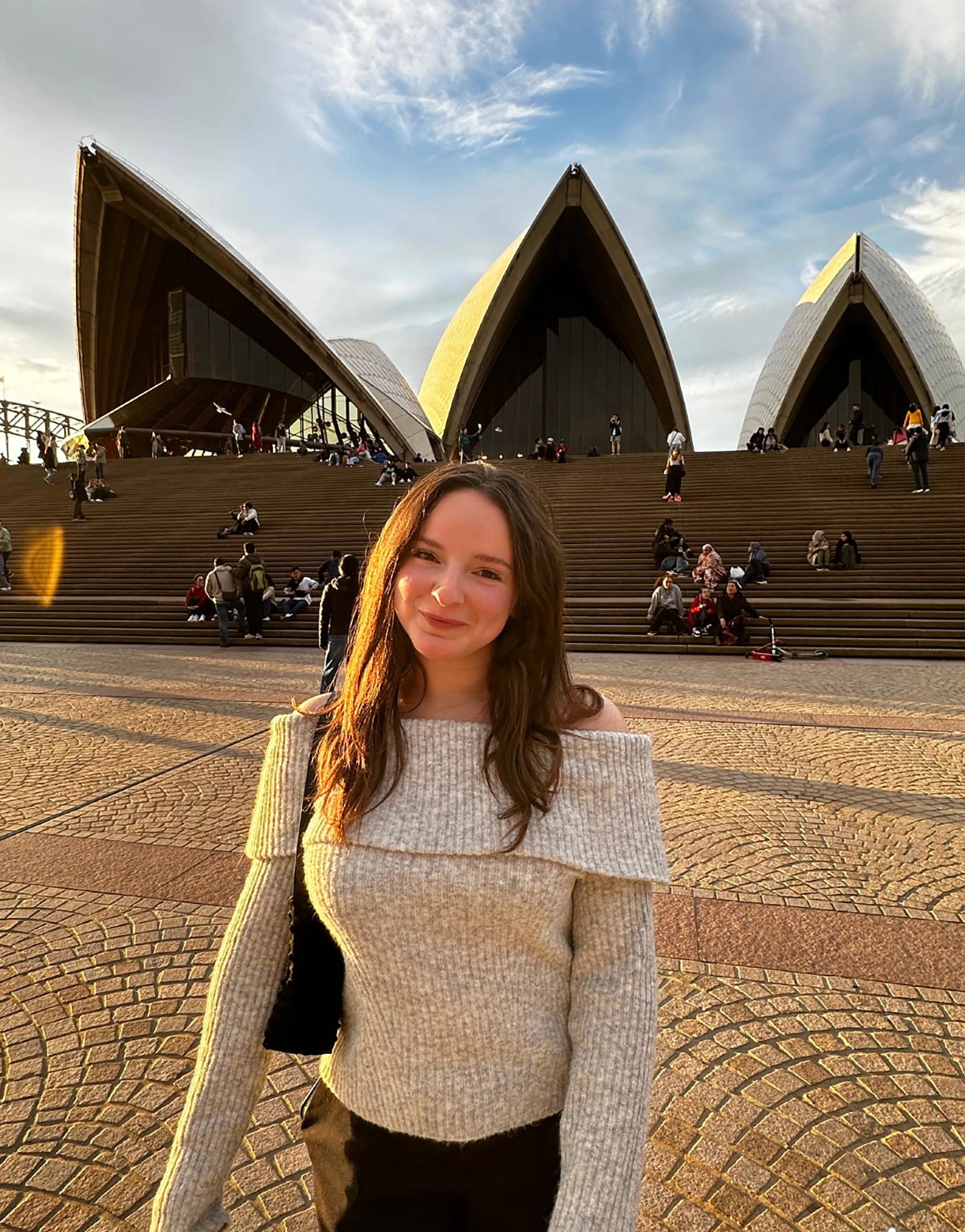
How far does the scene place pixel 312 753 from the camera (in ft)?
A: 3.78

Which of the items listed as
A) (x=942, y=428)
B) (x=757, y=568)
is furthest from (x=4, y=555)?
(x=942, y=428)

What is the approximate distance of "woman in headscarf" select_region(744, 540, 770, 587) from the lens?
500 inches

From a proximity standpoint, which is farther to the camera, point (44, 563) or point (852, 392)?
point (852, 392)

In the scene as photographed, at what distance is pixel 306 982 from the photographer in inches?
44.3

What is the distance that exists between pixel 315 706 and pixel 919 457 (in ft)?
56.6

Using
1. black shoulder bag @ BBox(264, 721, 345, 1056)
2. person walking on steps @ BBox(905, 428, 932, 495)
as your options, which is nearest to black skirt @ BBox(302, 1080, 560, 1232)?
black shoulder bag @ BBox(264, 721, 345, 1056)

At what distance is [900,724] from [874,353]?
1517 inches

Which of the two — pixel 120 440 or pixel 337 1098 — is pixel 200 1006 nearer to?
pixel 337 1098

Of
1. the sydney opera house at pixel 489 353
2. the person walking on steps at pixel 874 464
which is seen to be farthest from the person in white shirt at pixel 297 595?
the sydney opera house at pixel 489 353

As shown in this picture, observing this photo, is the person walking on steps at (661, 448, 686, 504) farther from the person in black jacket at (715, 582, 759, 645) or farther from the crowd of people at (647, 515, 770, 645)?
the person in black jacket at (715, 582, 759, 645)

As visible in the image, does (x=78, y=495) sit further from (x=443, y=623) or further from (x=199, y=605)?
(x=443, y=623)

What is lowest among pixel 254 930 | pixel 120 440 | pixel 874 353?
pixel 254 930

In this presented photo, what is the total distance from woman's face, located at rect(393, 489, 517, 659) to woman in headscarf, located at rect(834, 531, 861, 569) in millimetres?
13096

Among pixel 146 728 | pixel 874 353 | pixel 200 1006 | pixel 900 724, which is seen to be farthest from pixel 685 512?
pixel 874 353
